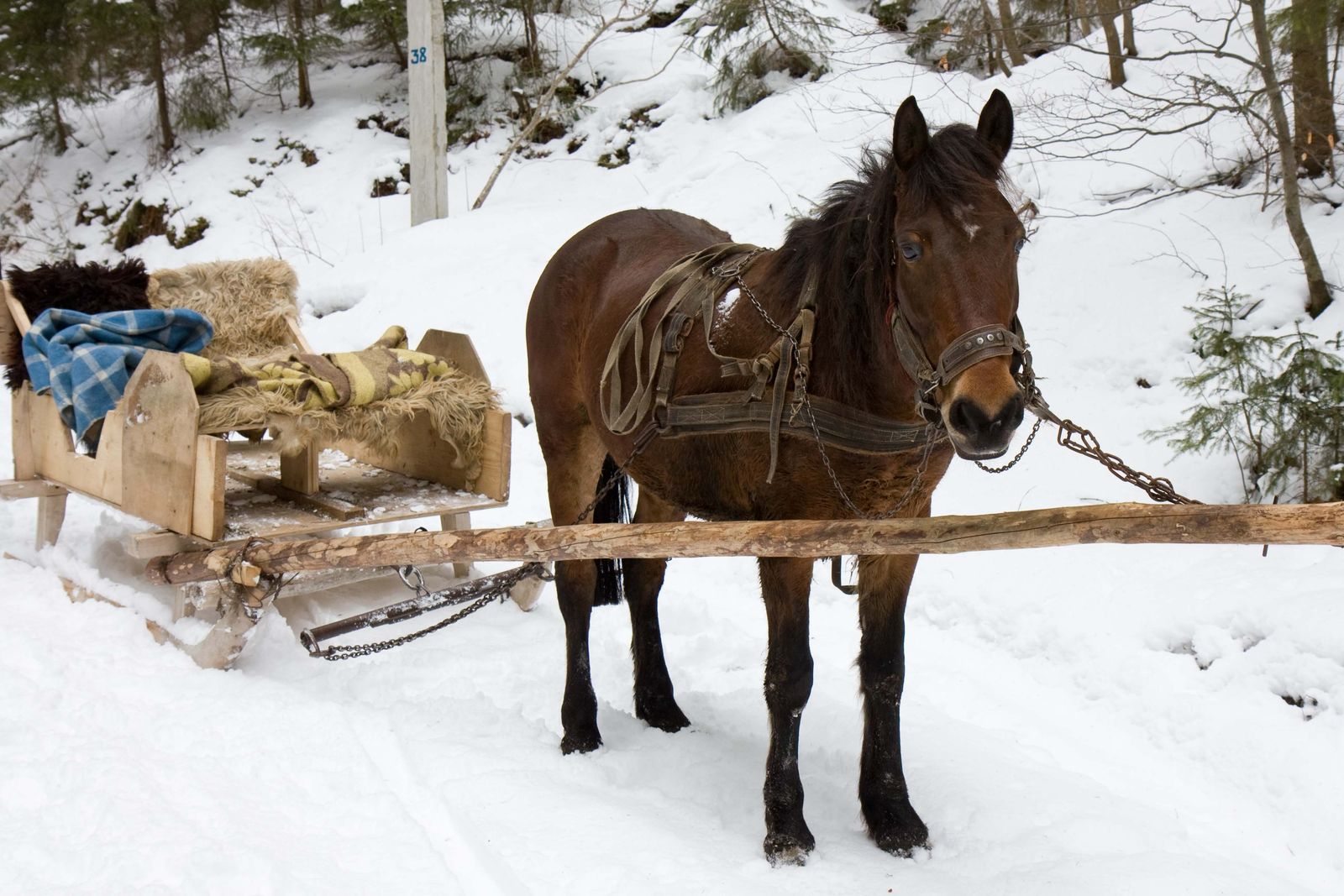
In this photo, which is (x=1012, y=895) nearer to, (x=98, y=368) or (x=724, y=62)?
(x=98, y=368)

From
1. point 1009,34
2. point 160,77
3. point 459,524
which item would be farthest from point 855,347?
point 160,77

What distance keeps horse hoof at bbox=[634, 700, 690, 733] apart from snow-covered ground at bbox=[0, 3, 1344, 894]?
6 cm

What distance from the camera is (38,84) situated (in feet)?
39.8

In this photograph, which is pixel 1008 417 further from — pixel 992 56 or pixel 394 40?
pixel 394 40

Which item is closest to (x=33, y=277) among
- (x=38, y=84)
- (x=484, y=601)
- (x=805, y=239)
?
(x=484, y=601)

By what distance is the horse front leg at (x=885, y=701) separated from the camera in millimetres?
2957

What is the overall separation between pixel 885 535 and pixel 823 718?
162 cm

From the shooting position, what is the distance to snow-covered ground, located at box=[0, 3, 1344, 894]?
272cm

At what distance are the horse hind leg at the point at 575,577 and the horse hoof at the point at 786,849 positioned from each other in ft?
3.12

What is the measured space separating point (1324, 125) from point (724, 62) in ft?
18.4

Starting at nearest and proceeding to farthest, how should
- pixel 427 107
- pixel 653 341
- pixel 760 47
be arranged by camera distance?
pixel 653 341 → pixel 427 107 → pixel 760 47

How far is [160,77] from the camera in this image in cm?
1217

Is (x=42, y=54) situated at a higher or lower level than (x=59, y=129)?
higher

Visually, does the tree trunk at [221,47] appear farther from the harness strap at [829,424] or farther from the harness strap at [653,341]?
the harness strap at [829,424]
